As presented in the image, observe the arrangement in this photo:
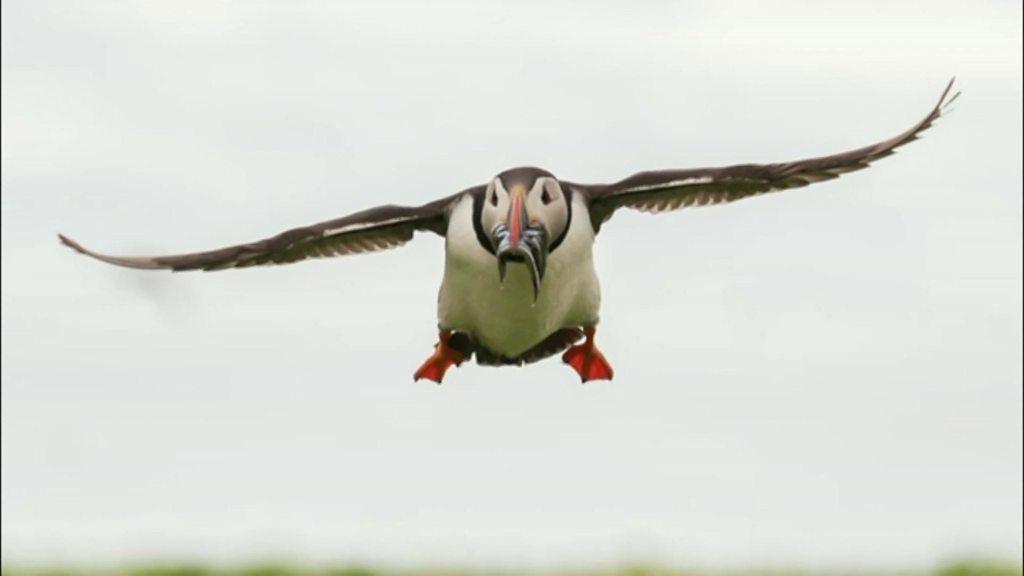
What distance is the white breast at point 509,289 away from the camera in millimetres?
17219

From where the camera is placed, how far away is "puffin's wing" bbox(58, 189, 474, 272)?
59.6 ft

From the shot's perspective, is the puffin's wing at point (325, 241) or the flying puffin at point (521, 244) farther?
the puffin's wing at point (325, 241)

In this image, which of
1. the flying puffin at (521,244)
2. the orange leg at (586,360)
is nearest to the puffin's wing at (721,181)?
the flying puffin at (521,244)

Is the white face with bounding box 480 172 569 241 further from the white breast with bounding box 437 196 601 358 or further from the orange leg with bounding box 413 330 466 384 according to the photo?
the orange leg with bounding box 413 330 466 384

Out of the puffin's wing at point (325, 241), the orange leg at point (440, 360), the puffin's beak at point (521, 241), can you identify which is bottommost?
the puffin's beak at point (521, 241)

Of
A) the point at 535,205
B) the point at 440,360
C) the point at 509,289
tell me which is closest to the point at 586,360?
the point at 440,360

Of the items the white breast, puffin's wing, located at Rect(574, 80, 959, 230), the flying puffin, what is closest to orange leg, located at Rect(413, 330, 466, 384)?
the flying puffin

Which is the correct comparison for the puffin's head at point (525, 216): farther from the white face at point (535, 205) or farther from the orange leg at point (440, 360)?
the orange leg at point (440, 360)

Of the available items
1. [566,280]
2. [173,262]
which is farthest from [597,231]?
[173,262]

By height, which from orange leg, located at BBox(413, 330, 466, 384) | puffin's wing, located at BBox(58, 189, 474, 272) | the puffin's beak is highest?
puffin's wing, located at BBox(58, 189, 474, 272)

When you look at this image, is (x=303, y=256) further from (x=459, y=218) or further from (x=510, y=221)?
(x=510, y=221)

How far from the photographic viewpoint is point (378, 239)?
61.8ft

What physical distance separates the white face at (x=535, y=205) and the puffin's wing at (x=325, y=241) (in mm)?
959

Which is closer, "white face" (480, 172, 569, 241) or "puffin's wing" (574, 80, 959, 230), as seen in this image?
"white face" (480, 172, 569, 241)
